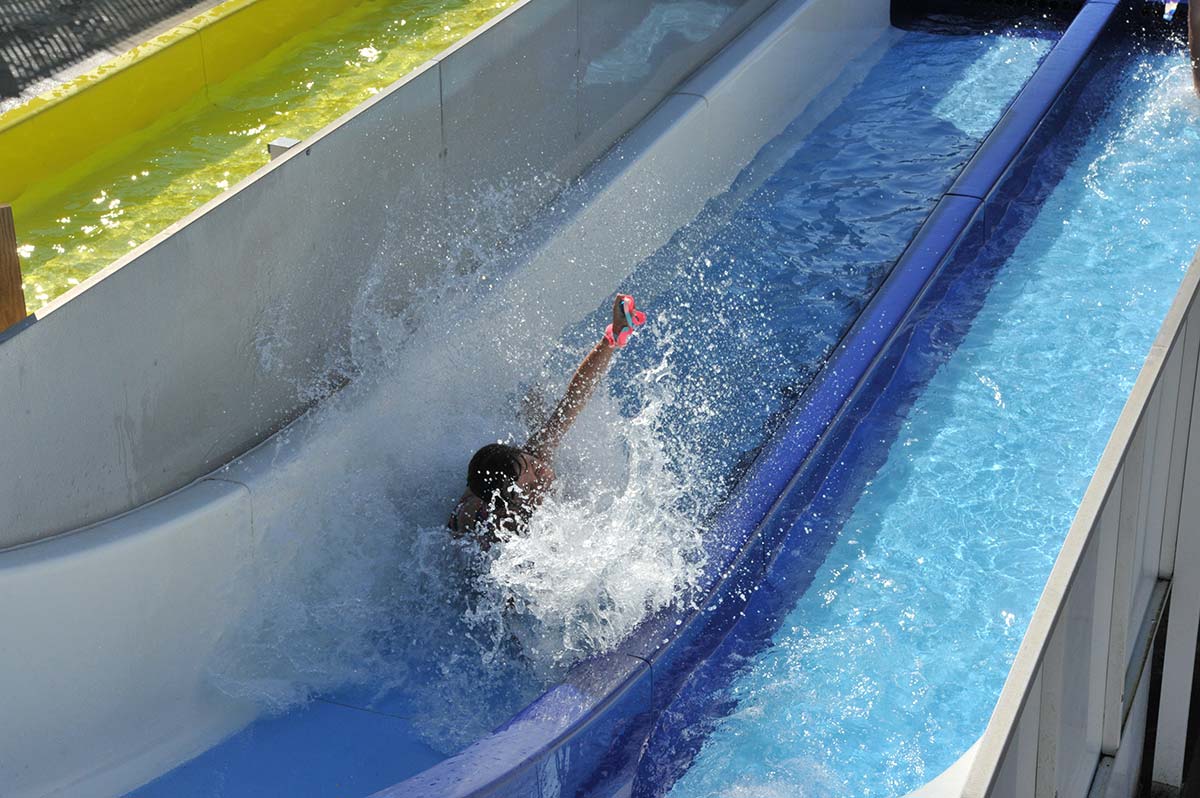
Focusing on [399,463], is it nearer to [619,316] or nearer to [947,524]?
[619,316]

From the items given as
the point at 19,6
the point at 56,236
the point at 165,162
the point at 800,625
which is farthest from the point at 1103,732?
the point at 19,6

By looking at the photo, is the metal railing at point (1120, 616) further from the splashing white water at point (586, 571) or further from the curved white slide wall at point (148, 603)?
the curved white slide wall at point (148, 603)

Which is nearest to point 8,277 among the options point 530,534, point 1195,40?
point 530,534

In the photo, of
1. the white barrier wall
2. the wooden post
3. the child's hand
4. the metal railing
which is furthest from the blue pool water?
the metal railing

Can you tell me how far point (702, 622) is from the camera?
3.47 m

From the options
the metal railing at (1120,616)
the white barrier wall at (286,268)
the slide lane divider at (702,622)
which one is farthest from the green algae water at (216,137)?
the metal railing at (1120,616)

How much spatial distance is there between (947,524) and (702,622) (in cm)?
89

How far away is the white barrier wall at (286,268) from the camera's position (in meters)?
3.23

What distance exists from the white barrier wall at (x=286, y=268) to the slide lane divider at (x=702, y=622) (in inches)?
45.1

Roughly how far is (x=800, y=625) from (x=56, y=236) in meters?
A: 2.42

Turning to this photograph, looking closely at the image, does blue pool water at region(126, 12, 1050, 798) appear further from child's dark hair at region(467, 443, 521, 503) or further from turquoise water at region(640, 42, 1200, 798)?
turquoise water at region(640, 42, 1200, 798)

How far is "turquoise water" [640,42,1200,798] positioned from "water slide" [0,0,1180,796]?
0.15 metres

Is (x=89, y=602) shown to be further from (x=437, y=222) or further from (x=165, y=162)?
(x=165, y=162)

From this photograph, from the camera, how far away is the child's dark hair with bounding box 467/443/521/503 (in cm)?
357
